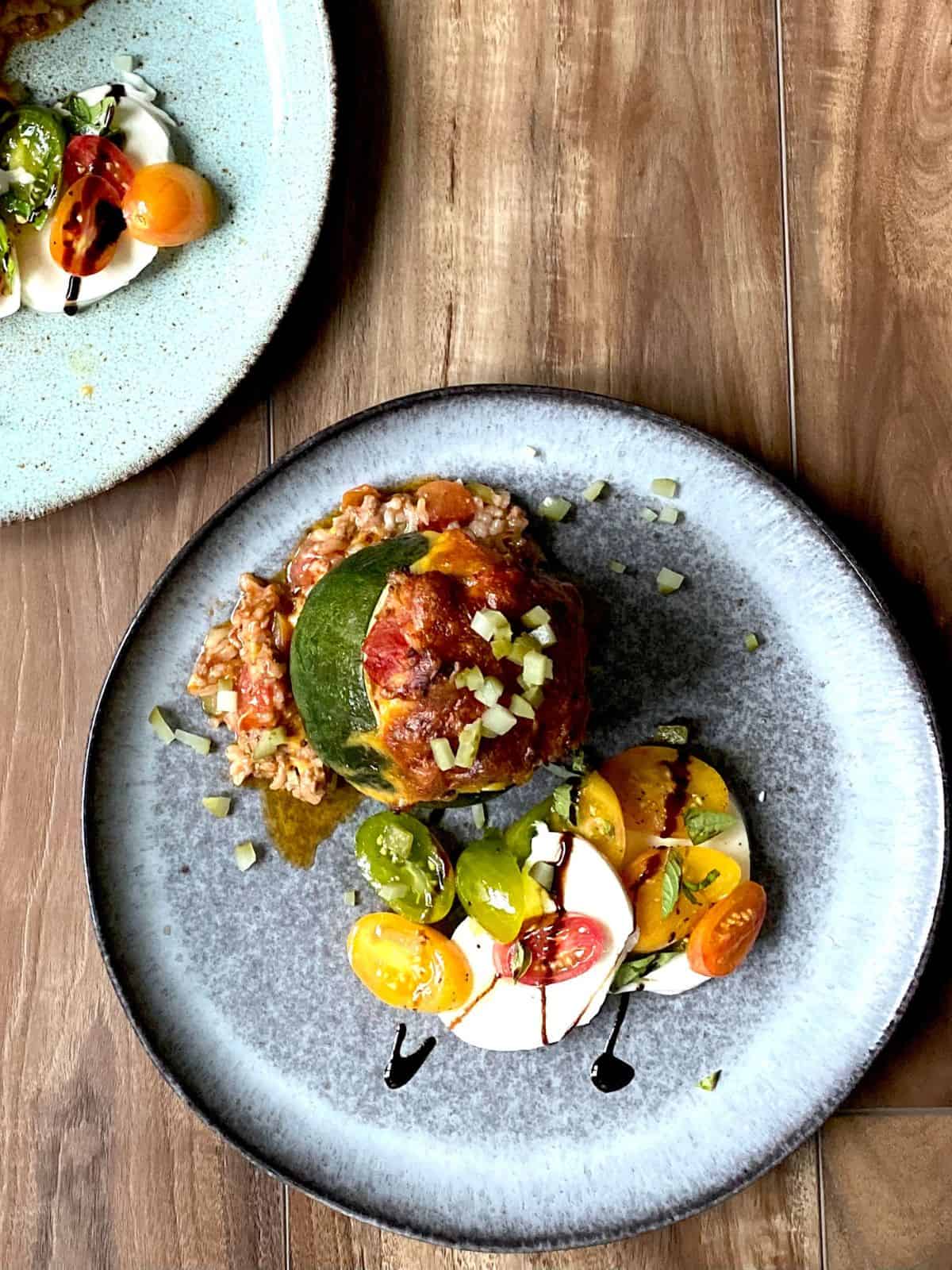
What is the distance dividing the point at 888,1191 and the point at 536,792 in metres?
1.12

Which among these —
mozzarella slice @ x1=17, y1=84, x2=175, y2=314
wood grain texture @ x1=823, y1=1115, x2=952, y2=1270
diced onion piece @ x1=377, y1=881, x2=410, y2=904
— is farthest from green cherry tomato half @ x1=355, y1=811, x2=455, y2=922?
mozzarella slice @ x1=17, y1=84, x2=175, y2=314

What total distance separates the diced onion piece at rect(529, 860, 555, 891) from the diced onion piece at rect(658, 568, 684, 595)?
0.59m

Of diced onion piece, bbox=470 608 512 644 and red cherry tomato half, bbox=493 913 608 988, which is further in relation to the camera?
red cherry tomato half, bbox=493 913 608 988

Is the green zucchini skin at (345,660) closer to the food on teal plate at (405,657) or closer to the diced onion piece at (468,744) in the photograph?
the food on teal plate at (405,657)

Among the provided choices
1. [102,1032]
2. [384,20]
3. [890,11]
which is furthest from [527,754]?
[890,11]

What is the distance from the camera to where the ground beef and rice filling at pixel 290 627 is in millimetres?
2250

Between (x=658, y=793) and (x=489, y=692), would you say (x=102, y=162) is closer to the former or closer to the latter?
(x=489, y=692)

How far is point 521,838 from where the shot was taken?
2217 mm

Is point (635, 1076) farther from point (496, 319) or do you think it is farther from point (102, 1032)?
point (496, 319)

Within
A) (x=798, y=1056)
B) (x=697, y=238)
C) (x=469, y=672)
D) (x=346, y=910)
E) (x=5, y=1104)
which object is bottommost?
(x=5, y=1104)

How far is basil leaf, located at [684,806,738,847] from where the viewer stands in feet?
7.10

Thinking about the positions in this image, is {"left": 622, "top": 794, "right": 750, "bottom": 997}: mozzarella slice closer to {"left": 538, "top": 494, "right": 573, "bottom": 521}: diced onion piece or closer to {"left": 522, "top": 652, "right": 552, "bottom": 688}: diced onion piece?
{"left": 522, "top": 652, "right": 552, "bottom": 688}: diced onion piece

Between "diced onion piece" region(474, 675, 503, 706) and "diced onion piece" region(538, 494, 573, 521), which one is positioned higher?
"diced onion piece" region(538, 494, 573, 521)

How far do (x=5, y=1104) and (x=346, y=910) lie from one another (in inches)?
35.4
